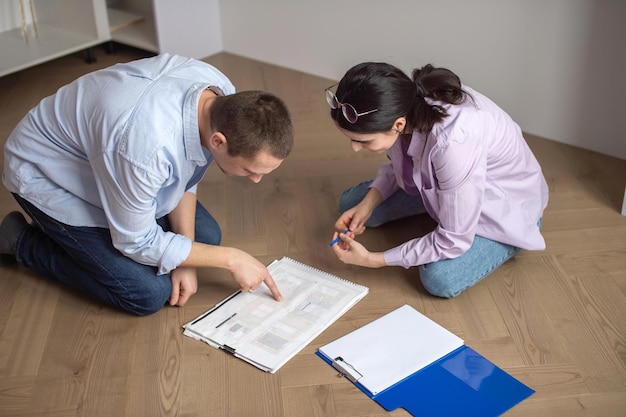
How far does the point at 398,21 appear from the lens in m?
2.93

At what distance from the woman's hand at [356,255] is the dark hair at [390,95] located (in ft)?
1.14

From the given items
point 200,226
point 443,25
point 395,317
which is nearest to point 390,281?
point 395,317

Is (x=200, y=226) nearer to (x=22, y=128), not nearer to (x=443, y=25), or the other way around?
(x=22, y=128)

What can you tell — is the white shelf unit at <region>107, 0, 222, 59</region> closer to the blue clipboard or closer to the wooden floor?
the wooden floor

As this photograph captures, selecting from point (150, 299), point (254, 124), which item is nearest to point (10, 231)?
point (150, 299)

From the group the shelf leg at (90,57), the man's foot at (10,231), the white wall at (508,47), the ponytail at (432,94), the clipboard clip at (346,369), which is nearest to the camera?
the clipboard clip at (346,369)

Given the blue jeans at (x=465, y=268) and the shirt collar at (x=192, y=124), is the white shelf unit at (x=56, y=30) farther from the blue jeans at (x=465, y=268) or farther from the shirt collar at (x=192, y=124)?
the blue jeans at (x=465, y=268)

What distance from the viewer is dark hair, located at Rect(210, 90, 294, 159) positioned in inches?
63.0

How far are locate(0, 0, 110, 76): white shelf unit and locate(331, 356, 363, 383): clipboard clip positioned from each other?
1.98 meters

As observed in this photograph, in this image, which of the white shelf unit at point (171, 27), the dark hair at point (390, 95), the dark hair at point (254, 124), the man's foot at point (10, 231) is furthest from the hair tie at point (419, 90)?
the white shelf unit at point (171, 27)

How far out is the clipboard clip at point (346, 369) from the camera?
1729 mm

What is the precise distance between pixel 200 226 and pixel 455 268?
2.27 feet

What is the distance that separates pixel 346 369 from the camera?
175 centimetres

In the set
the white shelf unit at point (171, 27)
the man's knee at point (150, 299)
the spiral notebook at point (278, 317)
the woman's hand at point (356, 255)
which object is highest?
the white shelf unit at point (171, 27)
